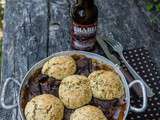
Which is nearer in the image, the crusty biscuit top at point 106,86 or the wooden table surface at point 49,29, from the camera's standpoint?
the crusty biscuit top at point 106,86

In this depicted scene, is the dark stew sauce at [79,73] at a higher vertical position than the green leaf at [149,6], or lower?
lower

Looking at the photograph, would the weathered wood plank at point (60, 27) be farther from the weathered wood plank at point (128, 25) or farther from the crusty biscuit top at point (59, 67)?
the crusty biscuit top at point (59, 67)

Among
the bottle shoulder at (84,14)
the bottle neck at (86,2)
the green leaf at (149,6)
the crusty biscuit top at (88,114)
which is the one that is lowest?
the crusty biscuit top at (88,114)

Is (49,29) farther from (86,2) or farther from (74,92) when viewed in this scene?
(74,92)

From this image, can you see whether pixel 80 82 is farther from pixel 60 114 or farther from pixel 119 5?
pixel 119 5

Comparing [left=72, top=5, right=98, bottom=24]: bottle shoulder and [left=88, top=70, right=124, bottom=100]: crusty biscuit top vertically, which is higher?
[left=72, top=5, right=98, bottom=24]: bottle shoulder

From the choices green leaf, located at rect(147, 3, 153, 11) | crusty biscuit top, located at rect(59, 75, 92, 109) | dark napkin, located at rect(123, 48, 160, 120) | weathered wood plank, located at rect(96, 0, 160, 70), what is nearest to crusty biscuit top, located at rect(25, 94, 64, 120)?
crusty biscuit top, located at rect(59, 75, 92, 109)

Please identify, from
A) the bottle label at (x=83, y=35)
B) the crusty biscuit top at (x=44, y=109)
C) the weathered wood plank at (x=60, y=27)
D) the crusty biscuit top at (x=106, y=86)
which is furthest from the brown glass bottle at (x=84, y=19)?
the crusty biscuit top at (x=44, y=109)

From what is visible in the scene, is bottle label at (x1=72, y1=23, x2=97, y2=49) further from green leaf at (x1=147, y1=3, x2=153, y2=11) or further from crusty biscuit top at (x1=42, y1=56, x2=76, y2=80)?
green leaf at (x1=147, y1=3, x2=153, y2=11)
